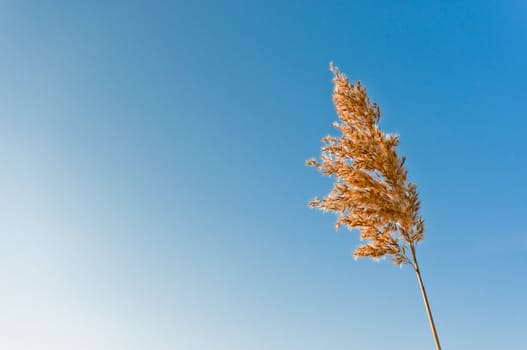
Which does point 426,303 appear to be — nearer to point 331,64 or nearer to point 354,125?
point 354,125

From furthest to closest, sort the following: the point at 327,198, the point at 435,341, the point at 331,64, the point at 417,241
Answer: the point at 331,64, the point at 327,198, the point at 417,241, the point at 435,341

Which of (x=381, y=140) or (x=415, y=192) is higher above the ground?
(x=381, y=140)

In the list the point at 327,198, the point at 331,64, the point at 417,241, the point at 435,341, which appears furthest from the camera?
the point at 331,64

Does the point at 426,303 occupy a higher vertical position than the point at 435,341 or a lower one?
higher

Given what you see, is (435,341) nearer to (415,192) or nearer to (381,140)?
(415,192)

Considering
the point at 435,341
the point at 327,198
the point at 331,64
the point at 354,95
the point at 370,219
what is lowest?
the point at 435,341

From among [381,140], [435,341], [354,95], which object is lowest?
[435,341]

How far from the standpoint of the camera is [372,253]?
6.44m

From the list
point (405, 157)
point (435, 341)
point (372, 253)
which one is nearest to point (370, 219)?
point (372, 253)

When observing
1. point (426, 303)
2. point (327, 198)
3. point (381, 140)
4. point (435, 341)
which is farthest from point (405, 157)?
point (435, 341)

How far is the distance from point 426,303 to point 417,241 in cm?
88

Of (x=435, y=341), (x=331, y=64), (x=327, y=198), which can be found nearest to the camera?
(x=435, y=341)

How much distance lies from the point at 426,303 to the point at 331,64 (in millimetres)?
4045

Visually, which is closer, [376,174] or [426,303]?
[426,303]
